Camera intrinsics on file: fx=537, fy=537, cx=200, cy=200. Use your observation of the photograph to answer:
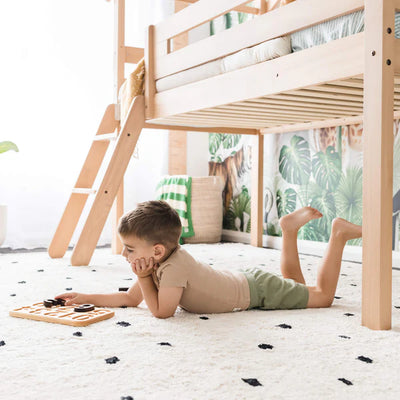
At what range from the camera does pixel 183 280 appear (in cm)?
125

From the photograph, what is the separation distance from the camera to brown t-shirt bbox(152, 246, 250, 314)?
4.10 feet

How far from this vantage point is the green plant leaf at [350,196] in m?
2.35

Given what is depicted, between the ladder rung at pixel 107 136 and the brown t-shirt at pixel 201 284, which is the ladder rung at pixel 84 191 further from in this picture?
the brown t-shirt at pixel 201 284

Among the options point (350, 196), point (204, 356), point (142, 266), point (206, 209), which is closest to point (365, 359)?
point (204, 356)

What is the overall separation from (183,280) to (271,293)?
27 cm

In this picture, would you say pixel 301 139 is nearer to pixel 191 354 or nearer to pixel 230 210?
pixel 230 210

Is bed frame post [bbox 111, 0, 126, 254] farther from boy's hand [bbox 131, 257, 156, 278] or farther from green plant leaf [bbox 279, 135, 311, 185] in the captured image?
boy's hand [bbox 131, 257, 156, 278]

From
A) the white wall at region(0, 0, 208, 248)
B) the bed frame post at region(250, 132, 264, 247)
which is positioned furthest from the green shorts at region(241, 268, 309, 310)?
the white wall at region(0, 0, 208, 248)

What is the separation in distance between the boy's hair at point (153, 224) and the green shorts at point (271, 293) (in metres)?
0.25

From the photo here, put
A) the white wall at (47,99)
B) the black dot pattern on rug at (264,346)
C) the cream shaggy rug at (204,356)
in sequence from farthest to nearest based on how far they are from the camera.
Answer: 1. the white wall at (47,99)
2. the black dot pattern on rug at (264,346)
3. the cream shaggy rug at (204,356)

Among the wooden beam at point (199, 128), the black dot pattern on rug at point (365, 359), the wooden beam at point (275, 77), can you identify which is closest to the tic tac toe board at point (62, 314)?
the black dot pattern on rug at point (365, 359)

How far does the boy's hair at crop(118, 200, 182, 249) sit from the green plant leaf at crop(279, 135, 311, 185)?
1489 millimetres

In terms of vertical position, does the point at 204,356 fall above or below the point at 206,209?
below

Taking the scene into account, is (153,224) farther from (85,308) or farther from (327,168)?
(327,168)
